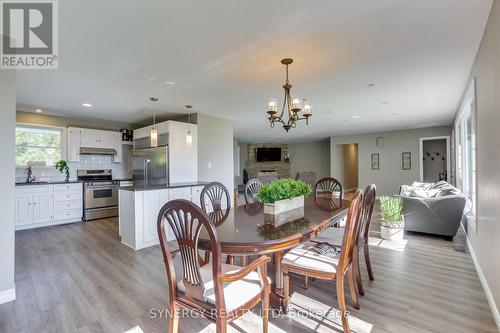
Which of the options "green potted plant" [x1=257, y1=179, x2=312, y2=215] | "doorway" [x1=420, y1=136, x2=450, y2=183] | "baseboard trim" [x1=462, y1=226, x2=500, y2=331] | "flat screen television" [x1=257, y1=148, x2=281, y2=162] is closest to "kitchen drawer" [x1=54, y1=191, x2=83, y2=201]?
"green potted plant" [x1=257, y1=179, x2=312, y2=215]

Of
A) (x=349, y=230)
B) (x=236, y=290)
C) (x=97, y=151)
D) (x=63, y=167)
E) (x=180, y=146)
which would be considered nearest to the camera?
(x=236, y=290)

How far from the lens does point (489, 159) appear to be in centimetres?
213

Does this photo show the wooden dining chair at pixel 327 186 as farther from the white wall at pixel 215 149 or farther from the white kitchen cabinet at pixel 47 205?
the white kitchen cabinet at pixel 47 205

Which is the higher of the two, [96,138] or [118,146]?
[96,138]

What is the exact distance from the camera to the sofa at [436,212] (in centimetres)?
367

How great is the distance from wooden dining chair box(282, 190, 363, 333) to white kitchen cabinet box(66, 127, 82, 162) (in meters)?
5.70

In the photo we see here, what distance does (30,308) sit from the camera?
6.89ft

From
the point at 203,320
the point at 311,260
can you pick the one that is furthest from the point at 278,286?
the point at 203,320

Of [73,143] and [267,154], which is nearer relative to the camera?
[73,143]

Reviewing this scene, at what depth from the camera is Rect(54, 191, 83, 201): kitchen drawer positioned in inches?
199

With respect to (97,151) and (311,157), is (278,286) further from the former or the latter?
(311,157)

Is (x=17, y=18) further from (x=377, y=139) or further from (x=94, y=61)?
A: (x=377, y=139)

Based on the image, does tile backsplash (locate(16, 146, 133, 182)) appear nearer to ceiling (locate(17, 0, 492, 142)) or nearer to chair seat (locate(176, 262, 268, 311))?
ceiling (locate(17, 0, 492, 142))

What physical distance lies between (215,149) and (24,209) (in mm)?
3910
